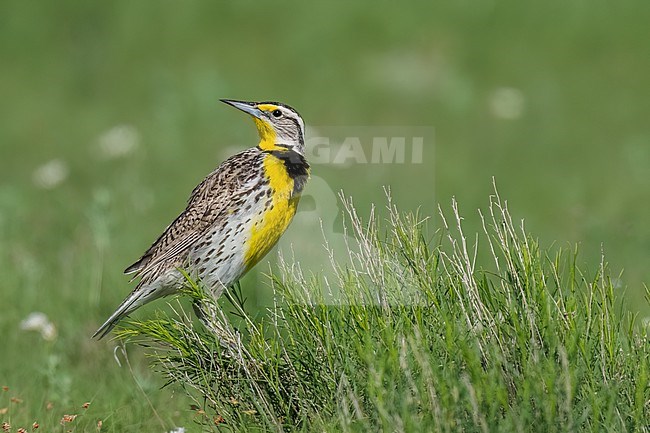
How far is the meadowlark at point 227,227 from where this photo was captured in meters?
4.78

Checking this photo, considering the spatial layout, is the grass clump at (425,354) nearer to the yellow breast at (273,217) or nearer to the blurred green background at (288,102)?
the yellow breast at (273,217)

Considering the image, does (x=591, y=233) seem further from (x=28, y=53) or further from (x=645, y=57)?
(x=28, y=53)

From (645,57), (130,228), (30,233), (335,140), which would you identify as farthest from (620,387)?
(645,57)

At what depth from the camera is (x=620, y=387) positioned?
131 inches

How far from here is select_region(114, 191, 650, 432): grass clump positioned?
10.1 ft

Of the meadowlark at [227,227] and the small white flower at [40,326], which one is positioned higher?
the meadowlark at [227,227]

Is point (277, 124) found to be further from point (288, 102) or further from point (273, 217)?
point (288, 102)

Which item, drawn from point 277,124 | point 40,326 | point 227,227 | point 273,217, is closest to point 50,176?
point 40,326

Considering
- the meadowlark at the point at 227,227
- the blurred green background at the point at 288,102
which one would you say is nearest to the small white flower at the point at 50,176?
the blurred green background at the point at 288,102

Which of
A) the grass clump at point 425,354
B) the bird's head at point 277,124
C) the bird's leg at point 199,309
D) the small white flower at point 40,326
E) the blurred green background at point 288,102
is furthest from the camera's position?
the blurred green background at point 288,102

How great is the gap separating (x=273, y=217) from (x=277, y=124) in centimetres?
61

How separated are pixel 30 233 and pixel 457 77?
16.9 ft

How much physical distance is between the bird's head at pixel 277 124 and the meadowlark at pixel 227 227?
16cm

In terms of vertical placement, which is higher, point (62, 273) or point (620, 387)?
point (620, 387)
